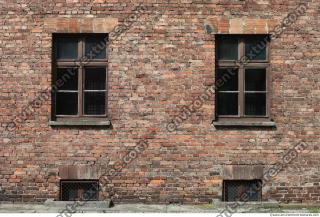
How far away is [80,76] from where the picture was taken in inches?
409

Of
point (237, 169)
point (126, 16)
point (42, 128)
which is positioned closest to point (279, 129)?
point (237, 169)

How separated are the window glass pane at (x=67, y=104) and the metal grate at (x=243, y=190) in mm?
3440

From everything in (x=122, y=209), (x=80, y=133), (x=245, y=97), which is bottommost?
(x=122, y=209)

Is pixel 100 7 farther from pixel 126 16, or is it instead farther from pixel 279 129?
pixel 279 129

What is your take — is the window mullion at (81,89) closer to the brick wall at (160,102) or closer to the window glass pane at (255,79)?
the brick wall at (160,102)

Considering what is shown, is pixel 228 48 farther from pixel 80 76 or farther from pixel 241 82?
pixel 80 76

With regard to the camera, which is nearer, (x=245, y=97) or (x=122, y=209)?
(x=122, y=209)

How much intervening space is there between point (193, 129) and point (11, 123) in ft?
11.9

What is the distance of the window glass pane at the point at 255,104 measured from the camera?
34.3 feet

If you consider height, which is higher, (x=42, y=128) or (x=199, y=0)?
(x=199, y=0)

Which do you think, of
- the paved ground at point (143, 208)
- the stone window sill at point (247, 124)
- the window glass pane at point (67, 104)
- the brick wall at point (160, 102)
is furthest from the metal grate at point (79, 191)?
the stone window sill at point (247, 124)

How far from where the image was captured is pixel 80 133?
33.5 feet

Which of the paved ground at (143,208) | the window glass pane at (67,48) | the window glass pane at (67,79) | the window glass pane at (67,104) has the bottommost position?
the paved ground at (143,208)

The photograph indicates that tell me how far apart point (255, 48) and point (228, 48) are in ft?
1.79
